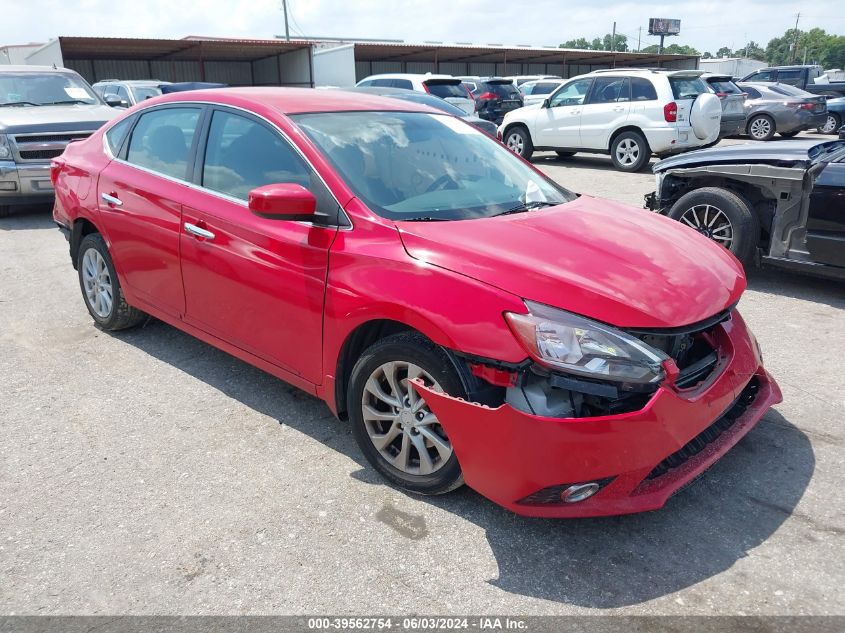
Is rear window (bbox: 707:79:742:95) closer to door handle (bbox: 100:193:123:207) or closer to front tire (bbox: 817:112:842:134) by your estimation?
front tire (bbox: 817:112:842:134)

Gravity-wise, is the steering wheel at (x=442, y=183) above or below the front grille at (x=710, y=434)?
above

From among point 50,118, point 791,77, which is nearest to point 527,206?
point 50,118

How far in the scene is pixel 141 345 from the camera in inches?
195

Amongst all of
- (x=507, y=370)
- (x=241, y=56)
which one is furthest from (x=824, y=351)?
(x=241, y=56)

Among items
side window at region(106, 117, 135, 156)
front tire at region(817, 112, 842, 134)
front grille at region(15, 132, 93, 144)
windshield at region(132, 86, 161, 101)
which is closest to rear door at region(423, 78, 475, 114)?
windshield at region(132, 86, 161, 101)

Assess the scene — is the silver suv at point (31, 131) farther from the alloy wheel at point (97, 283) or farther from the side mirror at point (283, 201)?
the side mirror at point (283, 201)

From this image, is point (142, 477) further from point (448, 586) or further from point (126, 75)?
point (126, 75)

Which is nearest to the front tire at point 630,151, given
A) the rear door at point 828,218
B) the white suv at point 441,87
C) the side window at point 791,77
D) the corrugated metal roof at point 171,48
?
the white suv at point 441,87

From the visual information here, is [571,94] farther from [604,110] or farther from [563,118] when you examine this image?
[604,110]

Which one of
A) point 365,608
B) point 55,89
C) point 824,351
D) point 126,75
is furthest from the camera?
point 126,75

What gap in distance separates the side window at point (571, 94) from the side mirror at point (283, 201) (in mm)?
11716

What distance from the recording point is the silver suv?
890 centimetres

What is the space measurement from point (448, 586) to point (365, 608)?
1.03ft

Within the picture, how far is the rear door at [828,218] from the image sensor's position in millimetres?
5238
